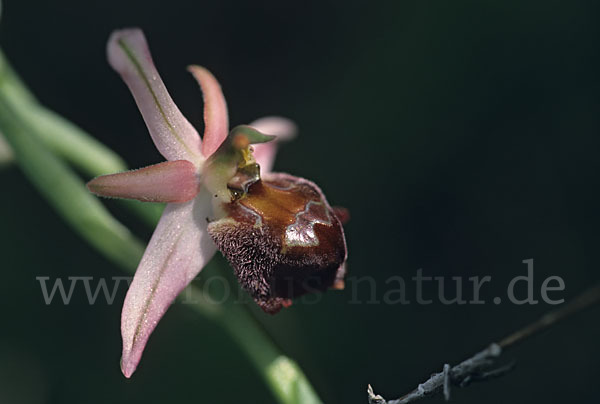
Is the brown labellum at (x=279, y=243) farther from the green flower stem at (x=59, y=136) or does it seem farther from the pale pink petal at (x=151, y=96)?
the green flower stem at (x=59, y=136)

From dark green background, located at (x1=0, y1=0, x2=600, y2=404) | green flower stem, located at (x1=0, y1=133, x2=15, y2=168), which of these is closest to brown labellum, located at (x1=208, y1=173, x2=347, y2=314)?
green flower stem, located at (x1=0, y1=133, x2=15, y2=168)

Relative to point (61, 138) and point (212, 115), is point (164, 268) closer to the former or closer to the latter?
point (212, 115)

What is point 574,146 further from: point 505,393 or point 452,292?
point 505,393

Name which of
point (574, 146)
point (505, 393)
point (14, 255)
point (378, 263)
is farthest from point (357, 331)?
point (14, 255)

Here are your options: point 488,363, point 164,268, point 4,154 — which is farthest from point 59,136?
point 488,363

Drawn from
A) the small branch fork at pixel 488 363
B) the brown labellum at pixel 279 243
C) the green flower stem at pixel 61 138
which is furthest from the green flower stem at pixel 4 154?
the small branch fork at pixel 488 363

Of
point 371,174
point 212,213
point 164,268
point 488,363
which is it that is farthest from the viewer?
point 371,174

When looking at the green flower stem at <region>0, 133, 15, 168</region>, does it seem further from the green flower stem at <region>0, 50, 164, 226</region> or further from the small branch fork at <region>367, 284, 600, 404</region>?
the small branch fork at <region>367, 284, 600, 404</region>

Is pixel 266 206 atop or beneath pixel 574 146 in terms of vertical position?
atop
